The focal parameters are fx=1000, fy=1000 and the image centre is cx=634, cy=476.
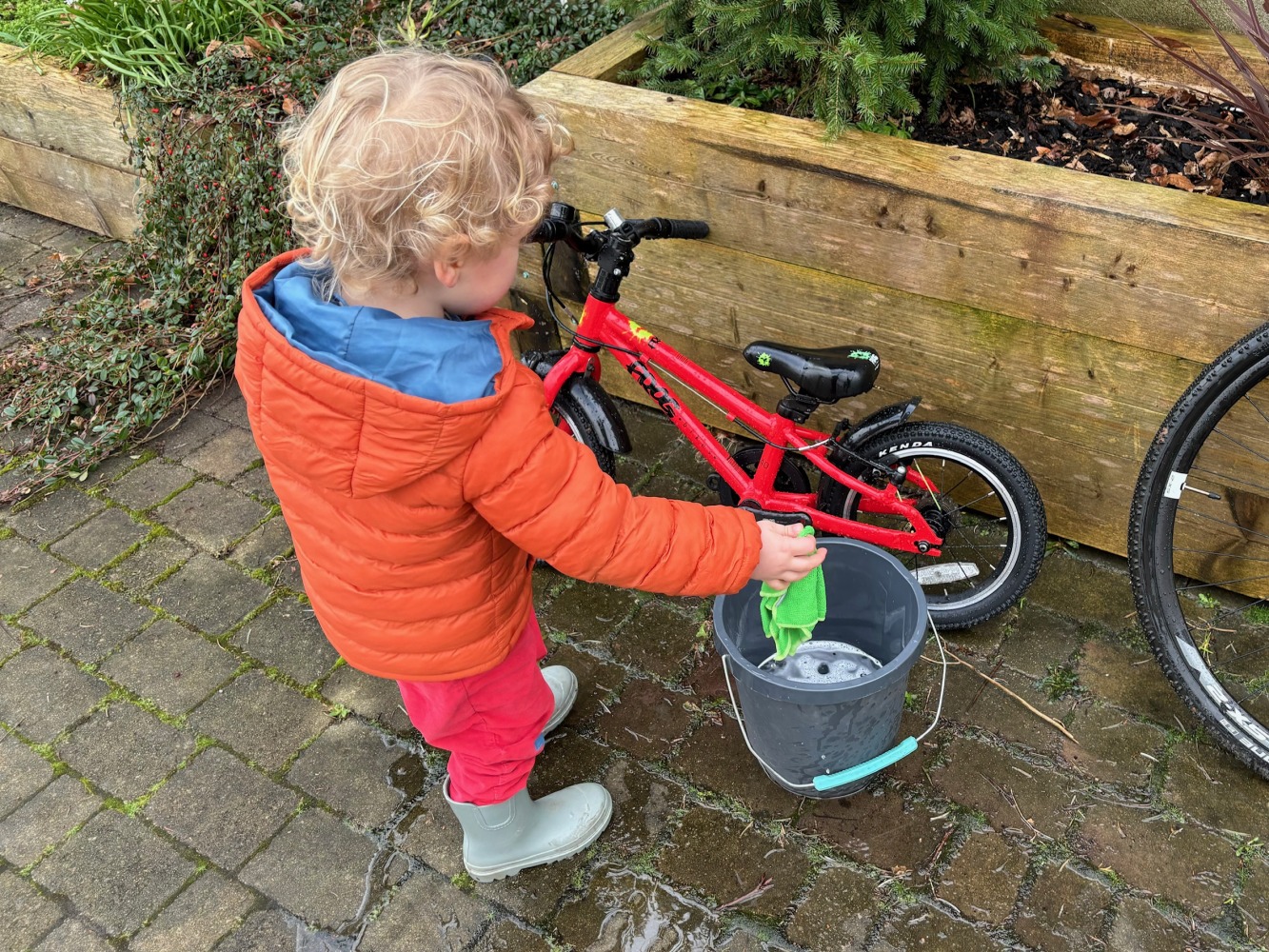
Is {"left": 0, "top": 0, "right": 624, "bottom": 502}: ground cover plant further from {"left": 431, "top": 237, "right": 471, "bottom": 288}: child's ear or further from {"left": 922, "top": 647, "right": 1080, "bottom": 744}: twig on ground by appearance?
{"left": 922, "top": 647, "right": 1080, "bottom": 744}: twig on ground

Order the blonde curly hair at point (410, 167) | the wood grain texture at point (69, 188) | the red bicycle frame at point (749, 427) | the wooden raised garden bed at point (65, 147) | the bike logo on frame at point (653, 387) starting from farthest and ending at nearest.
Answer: the wood grain texture at point (69, 188) < the wooden raised garden bed at point (65, 147) < the bike logo on frame at point (653, 387) < the red bicycle frame at point (749, 427) < the blonde curly hair at point (410, 167)

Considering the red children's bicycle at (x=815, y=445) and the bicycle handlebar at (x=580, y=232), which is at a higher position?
the bicycle handlebar at (x=580, y=232)

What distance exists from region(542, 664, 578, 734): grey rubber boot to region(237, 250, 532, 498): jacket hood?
1.20 metres

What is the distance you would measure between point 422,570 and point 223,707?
1358 millimetres

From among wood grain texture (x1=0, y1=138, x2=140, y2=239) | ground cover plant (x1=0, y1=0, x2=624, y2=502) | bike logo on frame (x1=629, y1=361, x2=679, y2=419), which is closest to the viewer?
bike logo on frame (x1=629, y1=361, x2=679, y2=419)

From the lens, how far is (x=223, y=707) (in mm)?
2787

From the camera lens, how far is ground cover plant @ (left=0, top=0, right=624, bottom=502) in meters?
3.83

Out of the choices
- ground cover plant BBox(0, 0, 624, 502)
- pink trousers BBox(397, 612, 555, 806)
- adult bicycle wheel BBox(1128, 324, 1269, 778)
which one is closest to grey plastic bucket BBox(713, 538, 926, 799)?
pink trousers BBox(397, 612, 555, 806)

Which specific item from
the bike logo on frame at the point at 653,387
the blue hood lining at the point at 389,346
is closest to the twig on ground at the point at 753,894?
the bike logo on frame at the point at 653,387

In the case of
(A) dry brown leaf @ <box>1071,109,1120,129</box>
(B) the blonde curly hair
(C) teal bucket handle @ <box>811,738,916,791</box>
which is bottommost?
(C) teal bucket handle @ <box>811,738,916,791</box>

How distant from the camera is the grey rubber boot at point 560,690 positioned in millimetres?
2623

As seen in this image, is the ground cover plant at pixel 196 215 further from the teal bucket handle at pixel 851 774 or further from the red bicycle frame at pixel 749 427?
the teal bucket handle at pixel 851 774

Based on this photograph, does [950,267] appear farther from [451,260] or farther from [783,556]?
[451,260]

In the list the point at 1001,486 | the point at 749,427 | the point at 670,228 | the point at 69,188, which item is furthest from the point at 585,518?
the point at 69,188
